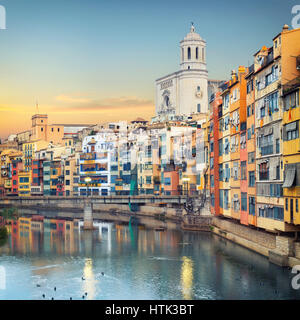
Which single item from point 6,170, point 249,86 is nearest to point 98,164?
point 6,170

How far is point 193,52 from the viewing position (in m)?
161

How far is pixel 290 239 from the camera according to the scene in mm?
39812

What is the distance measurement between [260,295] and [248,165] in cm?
1669

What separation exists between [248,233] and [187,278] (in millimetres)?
11235

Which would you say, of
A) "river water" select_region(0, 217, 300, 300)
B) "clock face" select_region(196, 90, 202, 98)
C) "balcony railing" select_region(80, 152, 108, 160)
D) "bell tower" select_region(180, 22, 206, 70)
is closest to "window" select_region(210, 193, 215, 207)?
"river water" select_region(0, 217, 300, 300)

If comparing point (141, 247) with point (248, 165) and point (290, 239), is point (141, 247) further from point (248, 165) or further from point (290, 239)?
point (290, 239)

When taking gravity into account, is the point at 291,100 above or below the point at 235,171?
above

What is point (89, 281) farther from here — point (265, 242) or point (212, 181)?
point (212, 181)

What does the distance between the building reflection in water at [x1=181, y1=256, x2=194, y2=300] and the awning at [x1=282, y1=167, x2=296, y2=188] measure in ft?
31.1

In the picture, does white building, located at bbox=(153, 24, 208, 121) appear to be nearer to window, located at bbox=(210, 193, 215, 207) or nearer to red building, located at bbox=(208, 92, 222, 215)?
red building, located at bbox=(208, 92, 222, 215)
